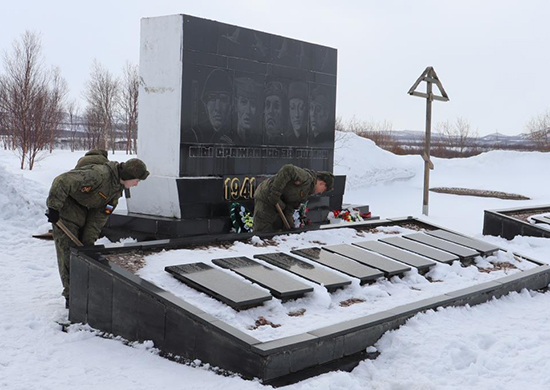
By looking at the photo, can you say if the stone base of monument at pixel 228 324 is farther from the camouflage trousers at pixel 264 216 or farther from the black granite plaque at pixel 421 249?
the camouflage trousers at pixel 264 216

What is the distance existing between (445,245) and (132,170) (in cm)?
A: 333

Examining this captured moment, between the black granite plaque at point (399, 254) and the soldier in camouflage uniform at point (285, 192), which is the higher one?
the soldier in camouflage uniform at point (285, 192)

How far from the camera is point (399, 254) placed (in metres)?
5.50

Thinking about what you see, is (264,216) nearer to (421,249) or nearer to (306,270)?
(421,249)

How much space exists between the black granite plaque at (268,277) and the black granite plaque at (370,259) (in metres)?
0.97

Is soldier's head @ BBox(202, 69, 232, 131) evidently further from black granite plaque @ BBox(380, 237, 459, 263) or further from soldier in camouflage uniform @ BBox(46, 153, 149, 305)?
black granite plaque @ BBox(380, 237, 459, 263)

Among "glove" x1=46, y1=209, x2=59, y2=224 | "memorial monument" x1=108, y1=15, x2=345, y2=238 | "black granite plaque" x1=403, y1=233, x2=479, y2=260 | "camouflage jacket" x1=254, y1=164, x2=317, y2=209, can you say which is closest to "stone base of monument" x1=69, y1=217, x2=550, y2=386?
"glove" x1=46, y1=209, x2=59, y2=224

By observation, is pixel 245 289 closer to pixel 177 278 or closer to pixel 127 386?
pixel 177 278

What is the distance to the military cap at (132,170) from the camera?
194 inches

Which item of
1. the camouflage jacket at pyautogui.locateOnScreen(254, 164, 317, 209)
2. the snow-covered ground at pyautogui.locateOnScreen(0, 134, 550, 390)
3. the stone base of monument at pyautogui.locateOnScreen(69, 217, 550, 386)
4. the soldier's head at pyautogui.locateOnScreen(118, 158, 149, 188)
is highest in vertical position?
the soldier's head at pyautogui.locateOnScreen(118, 158, 149, 188)

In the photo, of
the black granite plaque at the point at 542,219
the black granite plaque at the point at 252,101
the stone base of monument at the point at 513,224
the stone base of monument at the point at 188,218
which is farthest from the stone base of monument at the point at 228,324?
the black granite plaque at the point at 542,219

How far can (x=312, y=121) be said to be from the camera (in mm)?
9289

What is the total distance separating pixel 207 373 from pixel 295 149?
6025 mm

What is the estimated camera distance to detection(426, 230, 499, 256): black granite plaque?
607cm
